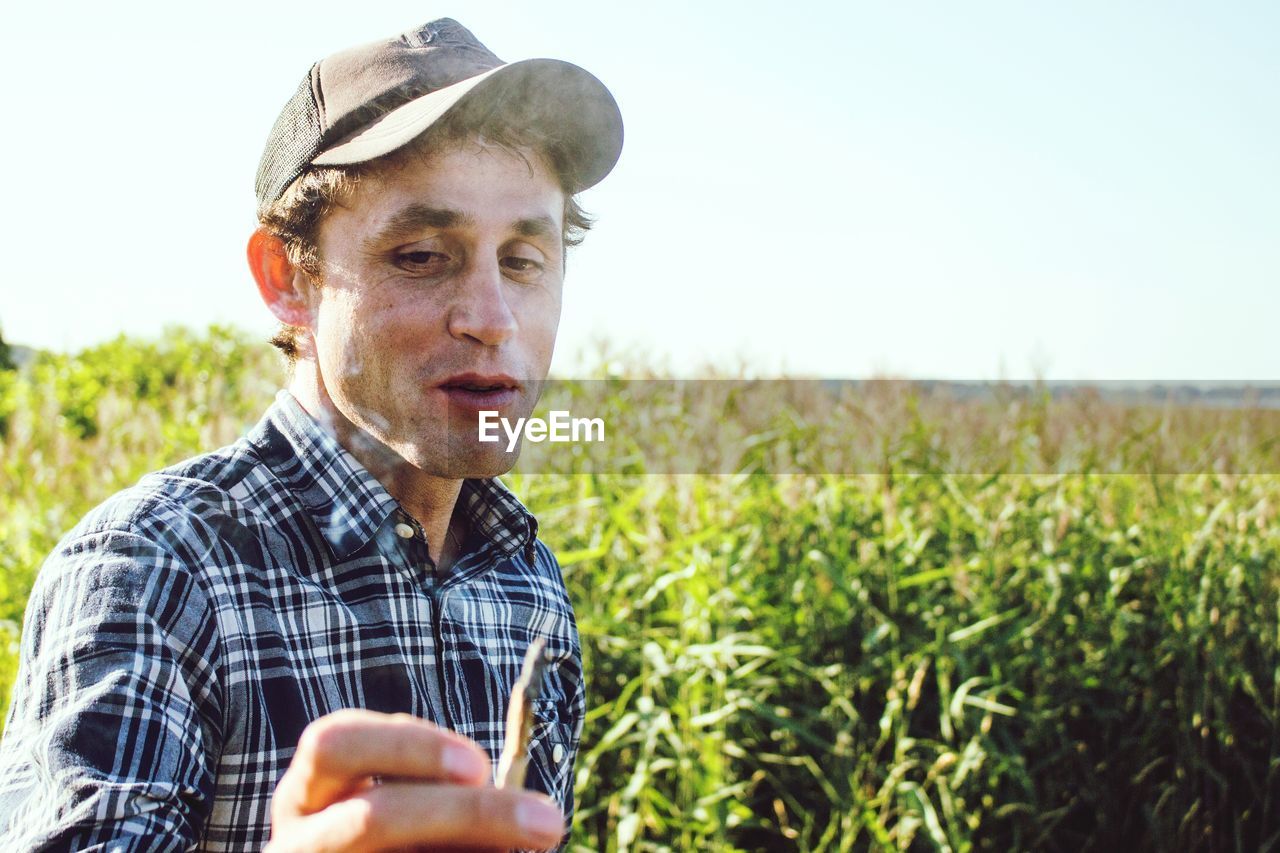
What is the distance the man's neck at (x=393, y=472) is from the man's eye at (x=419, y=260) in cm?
20

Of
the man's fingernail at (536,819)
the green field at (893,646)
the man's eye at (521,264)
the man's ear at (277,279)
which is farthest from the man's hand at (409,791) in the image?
the green field at (893,646)

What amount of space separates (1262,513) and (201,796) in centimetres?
320

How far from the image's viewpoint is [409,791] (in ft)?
1.43

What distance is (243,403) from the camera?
3.18 metres

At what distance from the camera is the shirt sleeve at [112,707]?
0.68 m

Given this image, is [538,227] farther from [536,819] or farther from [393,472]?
[536,819]

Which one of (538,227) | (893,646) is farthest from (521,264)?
(893,646)

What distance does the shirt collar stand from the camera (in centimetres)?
100

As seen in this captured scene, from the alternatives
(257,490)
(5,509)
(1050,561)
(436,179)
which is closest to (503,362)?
(436,179)

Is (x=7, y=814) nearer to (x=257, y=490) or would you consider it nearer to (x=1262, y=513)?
(x=257, y=490)

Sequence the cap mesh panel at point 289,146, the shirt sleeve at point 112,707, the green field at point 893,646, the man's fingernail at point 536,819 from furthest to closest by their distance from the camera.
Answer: the green field at point 893,646 → the cap mesh panel at point 289,146 → the shirt sleeve at point 112,707 → the man's fingernail at point 536,819

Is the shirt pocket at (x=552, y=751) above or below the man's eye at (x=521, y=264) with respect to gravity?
below

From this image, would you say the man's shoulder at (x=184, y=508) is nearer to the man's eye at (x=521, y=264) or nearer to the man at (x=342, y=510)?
the man at (x=342, y=510)

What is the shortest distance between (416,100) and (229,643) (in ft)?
1.71
